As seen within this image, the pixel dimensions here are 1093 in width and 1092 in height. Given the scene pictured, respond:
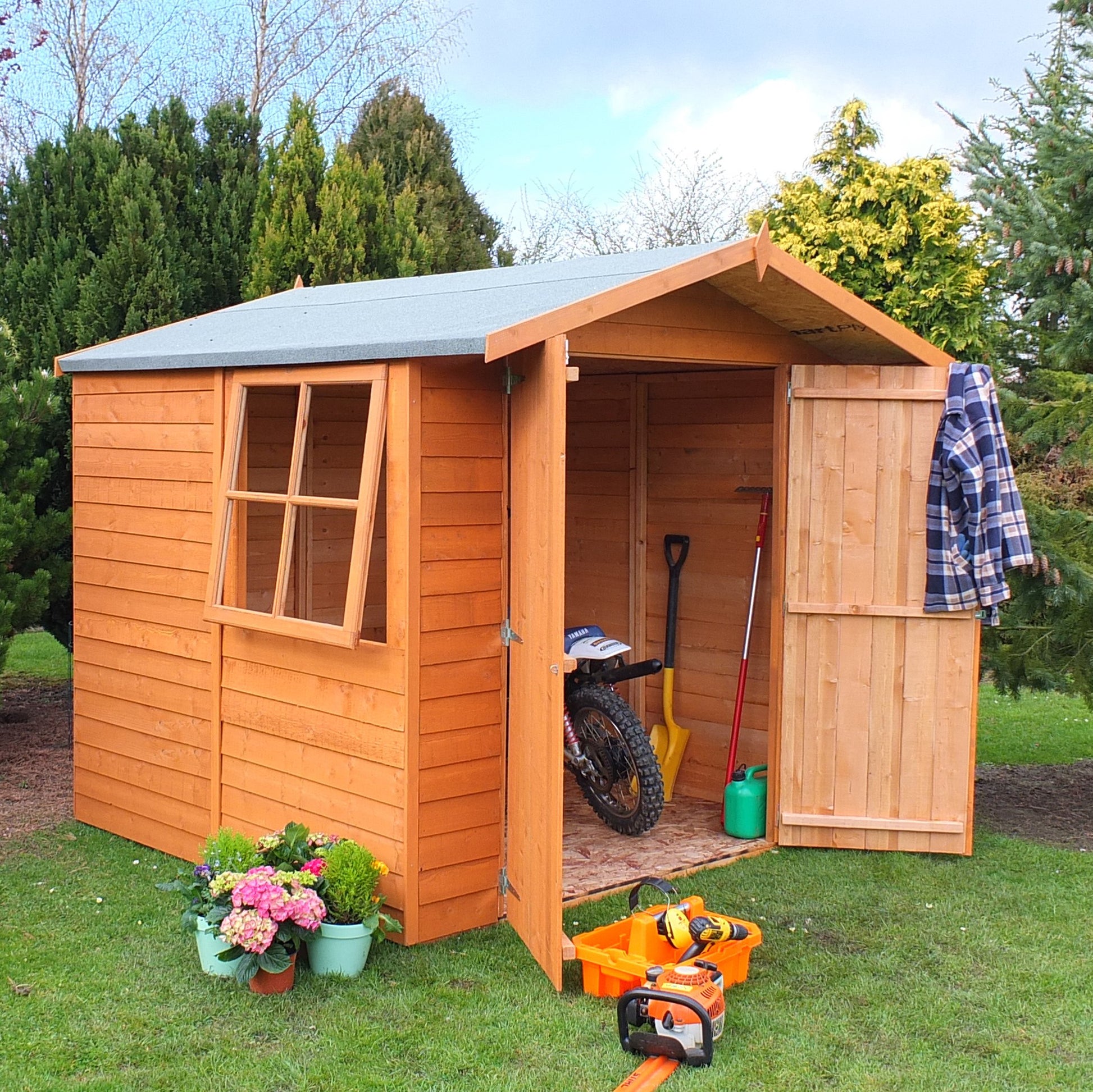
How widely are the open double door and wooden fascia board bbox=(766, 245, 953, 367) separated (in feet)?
0.31

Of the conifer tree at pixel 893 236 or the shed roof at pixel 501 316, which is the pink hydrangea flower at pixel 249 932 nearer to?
the shed roof at pixel 501 316

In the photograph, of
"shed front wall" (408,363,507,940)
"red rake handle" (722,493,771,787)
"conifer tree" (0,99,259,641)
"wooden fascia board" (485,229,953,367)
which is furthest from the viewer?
"conifer tree" (0,99,259,641)

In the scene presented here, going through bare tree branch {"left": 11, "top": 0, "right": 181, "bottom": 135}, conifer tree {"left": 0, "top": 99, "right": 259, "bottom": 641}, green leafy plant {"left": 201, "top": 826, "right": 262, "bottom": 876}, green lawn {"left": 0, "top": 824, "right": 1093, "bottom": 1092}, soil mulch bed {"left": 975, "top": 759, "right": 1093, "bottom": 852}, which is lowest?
green lawn {"left": 0, "top": 824, "right": 1093, "bottom": 1092}

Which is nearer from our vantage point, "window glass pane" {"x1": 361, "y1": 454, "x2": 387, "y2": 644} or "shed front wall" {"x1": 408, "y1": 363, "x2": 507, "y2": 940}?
"shed front wall" {"x1": 408, "y1": 363, "x2": 507, "y2": 940}

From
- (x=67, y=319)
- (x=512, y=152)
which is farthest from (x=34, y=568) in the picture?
(x=512, y=152)

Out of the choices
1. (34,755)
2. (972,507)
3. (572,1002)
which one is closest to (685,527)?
(972,507)

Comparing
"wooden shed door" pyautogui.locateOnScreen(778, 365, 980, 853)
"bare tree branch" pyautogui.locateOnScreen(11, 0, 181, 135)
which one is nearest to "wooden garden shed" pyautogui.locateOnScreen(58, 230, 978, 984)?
"wooden shed door" pyautogui.locateOnScreen(778, 365, 980, 853)

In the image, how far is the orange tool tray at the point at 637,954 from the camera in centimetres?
412

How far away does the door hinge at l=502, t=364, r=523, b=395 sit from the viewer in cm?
457

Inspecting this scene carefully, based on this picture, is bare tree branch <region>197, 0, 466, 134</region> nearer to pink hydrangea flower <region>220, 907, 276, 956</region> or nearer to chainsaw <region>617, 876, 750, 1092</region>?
pink hydrangea flower <region>220, 907, 276, 956</region>

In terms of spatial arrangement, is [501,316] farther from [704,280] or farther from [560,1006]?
[560,1006]

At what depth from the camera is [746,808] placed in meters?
5.93

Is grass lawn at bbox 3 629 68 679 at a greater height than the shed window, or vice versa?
the shed window

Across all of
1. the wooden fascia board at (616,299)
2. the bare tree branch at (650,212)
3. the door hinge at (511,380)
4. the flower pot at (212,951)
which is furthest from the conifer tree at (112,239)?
the bare tree branch at (650,212)
